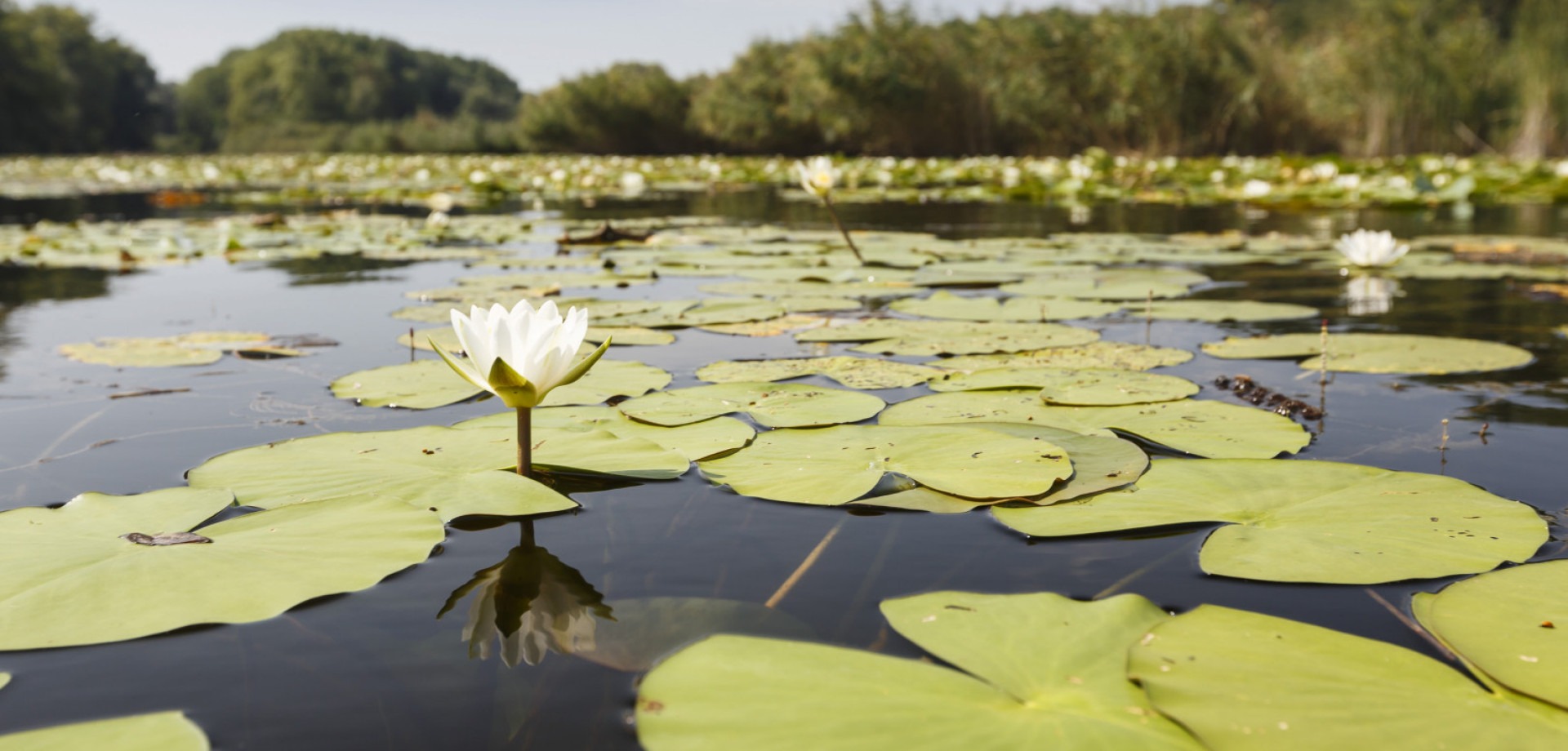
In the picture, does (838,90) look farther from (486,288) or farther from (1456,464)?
(1456,464)

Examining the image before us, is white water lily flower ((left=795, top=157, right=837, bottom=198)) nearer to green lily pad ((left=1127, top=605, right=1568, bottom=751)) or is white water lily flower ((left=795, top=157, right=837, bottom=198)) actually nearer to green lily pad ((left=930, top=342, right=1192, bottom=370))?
green lily pad ((left=930, top=342, right=1192, bottom=370))

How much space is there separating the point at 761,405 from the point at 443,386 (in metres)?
0.57

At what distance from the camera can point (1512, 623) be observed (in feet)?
2.72

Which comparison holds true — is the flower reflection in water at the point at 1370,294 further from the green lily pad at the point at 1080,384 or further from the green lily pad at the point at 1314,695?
the green lily pad at the point at 1314,695

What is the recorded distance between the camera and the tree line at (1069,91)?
10359mm

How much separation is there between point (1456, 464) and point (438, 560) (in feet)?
4.03

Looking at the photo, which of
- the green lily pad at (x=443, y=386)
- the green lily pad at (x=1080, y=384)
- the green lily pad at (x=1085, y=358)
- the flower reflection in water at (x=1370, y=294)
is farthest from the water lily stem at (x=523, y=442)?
the flower reflection in water at (x=1370, y=294)

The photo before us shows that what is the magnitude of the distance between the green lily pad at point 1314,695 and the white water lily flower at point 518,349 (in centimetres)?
64

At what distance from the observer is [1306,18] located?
94.2ft

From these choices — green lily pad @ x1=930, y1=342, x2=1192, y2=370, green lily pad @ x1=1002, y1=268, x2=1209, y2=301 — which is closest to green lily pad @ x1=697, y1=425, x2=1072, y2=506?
green lily pad @ x1=930, y1=342, x2=1192, y2=370

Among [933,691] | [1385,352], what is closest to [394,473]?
[933,691]

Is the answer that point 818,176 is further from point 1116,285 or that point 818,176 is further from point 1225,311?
point 1225,311

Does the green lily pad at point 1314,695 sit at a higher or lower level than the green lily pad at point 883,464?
lower

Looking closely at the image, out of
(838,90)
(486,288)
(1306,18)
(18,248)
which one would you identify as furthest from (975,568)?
(1306,18)
